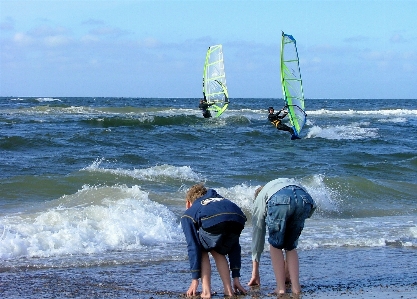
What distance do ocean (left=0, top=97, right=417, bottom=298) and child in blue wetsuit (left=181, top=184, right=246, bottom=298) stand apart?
1.23 ft

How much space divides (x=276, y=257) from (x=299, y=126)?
455 inches

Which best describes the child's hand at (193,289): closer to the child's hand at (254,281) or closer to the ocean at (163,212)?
the ocean at (163,212)

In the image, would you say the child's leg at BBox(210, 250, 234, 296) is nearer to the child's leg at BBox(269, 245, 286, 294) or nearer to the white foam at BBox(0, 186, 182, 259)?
the child's leg at BBox(269, 245, 286, 294)

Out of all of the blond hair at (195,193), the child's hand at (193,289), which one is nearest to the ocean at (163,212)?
the child's hand at (193,289)

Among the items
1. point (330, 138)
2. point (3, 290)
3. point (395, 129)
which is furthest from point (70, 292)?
point (395, 129)

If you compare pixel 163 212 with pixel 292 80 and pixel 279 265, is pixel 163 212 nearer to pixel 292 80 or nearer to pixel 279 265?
pixel 279 265

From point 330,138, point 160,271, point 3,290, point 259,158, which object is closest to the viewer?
point 3,290

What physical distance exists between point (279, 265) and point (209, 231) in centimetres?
66

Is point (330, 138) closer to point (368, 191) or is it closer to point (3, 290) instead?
point (368, 191)

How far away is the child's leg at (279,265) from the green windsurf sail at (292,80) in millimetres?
9979

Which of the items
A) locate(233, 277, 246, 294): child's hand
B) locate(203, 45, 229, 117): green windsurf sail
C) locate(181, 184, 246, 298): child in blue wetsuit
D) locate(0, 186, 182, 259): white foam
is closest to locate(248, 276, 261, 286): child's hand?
locate(233, 277, 246, 294): child's hand

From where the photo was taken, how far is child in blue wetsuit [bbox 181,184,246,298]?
4824 mm

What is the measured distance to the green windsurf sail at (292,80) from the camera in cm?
1487

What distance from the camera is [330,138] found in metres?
25.3
